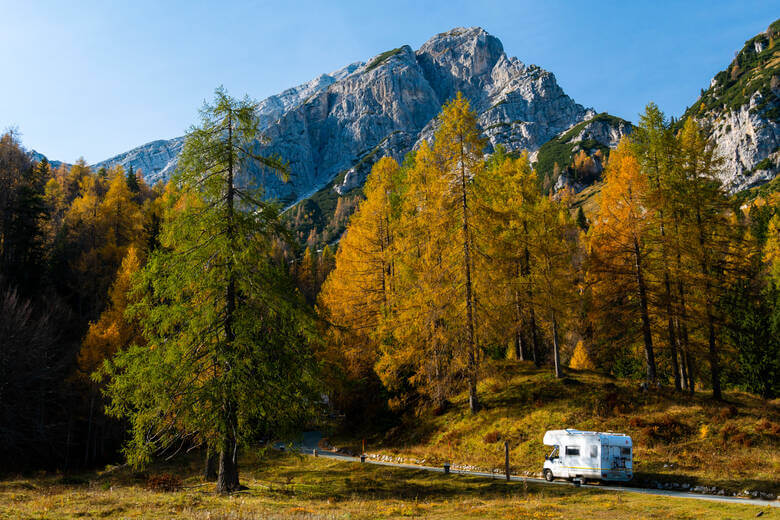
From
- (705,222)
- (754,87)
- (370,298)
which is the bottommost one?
(370,298)

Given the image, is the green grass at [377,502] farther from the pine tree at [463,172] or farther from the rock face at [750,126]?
the rock face at [750,126]

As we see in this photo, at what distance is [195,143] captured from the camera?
48.3 ft

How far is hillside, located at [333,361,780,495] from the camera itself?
57.1 feet

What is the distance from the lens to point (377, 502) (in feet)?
45.9

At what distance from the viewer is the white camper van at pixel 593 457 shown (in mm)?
17484

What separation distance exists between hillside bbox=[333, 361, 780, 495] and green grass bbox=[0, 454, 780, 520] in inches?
146

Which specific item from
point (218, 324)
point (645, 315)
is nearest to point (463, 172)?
point (645, 315)

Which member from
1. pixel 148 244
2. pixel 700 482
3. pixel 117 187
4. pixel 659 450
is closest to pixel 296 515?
pixel 700 482

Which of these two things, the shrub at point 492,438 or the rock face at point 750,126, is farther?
the rock face at point 750,126

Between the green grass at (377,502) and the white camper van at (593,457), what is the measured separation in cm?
167

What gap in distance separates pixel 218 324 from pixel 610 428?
62.2 ft

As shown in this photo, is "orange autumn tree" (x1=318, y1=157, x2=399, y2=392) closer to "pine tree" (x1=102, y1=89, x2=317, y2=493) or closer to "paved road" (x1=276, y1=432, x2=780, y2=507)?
"paved road" (x1=276, y1=432, x2=780, y2=507)

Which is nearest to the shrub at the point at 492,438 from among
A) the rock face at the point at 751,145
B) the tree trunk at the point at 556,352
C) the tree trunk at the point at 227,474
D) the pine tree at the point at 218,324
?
the tree trunk at the point at 556,352

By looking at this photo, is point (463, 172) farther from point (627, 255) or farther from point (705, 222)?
point (705, 222)
